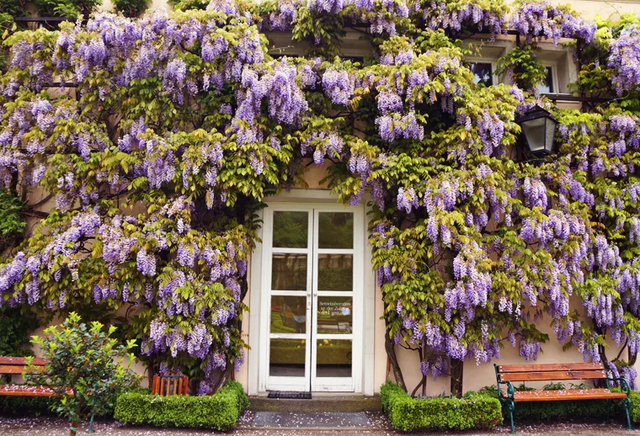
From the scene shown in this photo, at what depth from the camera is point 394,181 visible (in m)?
5.24

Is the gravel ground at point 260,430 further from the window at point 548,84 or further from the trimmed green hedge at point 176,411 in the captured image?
the window at point 548,84

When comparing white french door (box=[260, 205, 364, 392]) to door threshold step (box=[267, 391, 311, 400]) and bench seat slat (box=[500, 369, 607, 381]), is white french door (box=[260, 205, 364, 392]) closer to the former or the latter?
door threshold step (box=[267, 391, 311, 400])

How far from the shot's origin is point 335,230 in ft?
19.0

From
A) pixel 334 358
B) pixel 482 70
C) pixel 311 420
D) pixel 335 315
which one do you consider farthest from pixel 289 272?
pixel 482 70

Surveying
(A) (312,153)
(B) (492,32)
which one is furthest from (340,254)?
(B) (492,32)

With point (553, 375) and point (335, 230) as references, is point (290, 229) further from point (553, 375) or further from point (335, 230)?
point (553, 375)

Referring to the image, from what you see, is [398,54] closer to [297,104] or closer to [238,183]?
[297,104]

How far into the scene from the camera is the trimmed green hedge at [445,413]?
14.8ft

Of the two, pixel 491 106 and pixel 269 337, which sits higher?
pixel 491 106

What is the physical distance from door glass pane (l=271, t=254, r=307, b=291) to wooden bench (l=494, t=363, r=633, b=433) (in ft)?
8.06

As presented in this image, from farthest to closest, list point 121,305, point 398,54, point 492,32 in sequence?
1. point 492,32
2. point 398,54
3. point 121,305

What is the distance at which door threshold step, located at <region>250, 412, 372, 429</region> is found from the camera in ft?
15.5

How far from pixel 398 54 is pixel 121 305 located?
14.3ft

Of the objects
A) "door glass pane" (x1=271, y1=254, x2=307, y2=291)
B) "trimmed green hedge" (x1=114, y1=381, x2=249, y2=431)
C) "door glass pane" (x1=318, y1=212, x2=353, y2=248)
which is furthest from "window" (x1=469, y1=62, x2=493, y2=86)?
"trimmed green hedge" (x1=114, y1=381, x2=249, y2=431)
